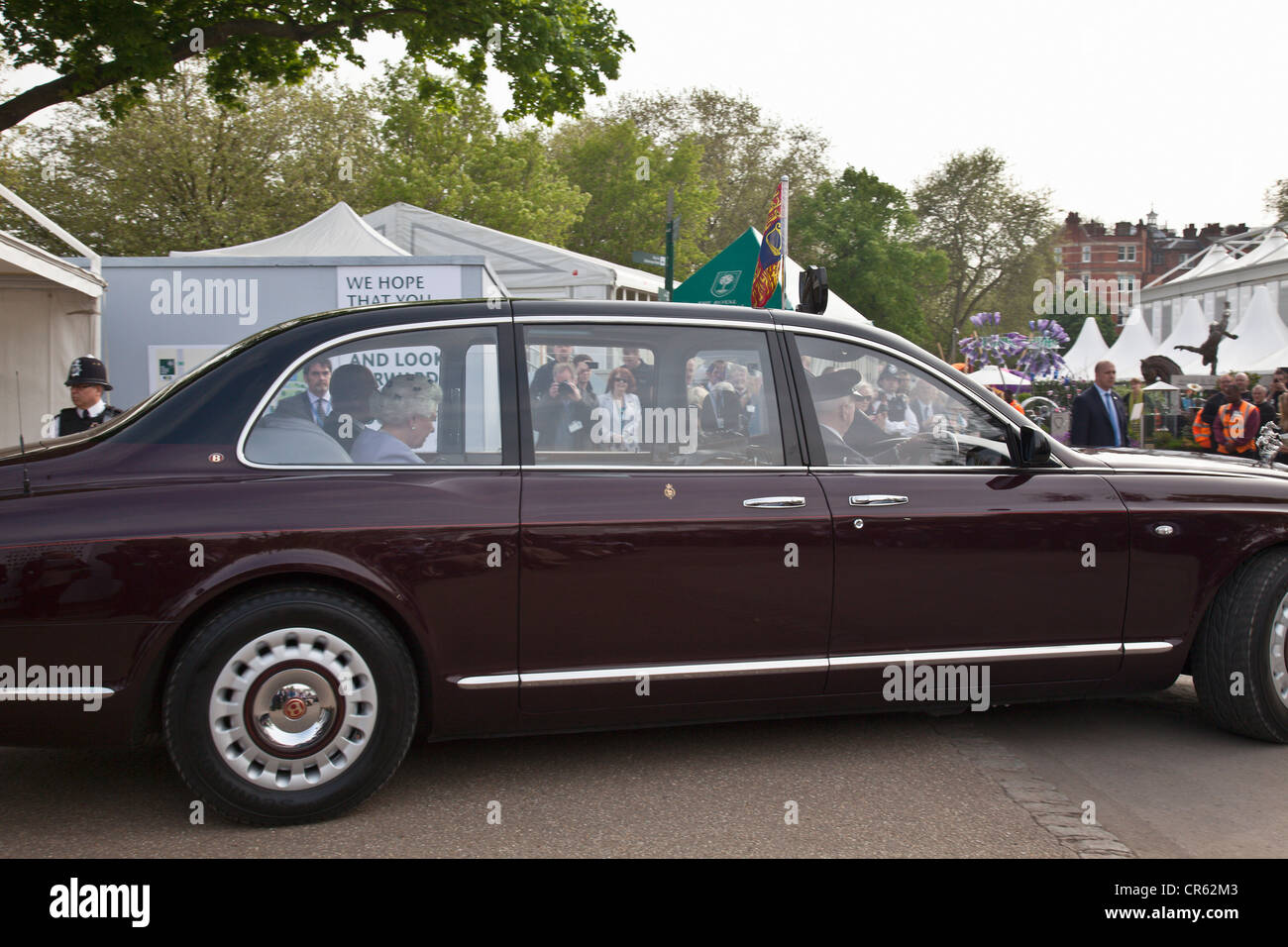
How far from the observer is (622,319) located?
13.4 feet

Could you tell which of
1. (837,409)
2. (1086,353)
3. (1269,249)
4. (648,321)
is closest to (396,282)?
(648,321)

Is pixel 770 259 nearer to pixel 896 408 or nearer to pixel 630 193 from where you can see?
pixel 896 408

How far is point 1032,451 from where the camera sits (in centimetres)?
426

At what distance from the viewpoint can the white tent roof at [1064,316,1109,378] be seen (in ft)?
121

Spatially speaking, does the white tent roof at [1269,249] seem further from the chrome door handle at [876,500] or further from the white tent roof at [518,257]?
the chrome door handle at [876,500]

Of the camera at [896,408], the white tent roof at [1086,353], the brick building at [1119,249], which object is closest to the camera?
the camera at [896,408]

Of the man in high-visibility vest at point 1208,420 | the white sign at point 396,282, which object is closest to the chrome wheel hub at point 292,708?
the white sign at point 396,282

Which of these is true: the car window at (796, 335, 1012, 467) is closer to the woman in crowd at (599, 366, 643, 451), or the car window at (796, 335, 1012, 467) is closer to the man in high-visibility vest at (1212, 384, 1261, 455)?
the woman in crowd at (599, 366, 643, 451)

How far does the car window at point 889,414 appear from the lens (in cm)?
418

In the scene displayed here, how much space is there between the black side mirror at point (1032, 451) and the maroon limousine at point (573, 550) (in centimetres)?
1

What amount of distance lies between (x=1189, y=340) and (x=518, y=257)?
2554 cm

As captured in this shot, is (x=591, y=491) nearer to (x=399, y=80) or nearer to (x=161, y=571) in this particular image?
(x=161, y=571)

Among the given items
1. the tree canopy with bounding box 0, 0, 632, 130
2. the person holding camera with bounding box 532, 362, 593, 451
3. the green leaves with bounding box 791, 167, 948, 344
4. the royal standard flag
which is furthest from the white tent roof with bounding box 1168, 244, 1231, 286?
the person holding camera with bounding box 532, 362, 593, 451
